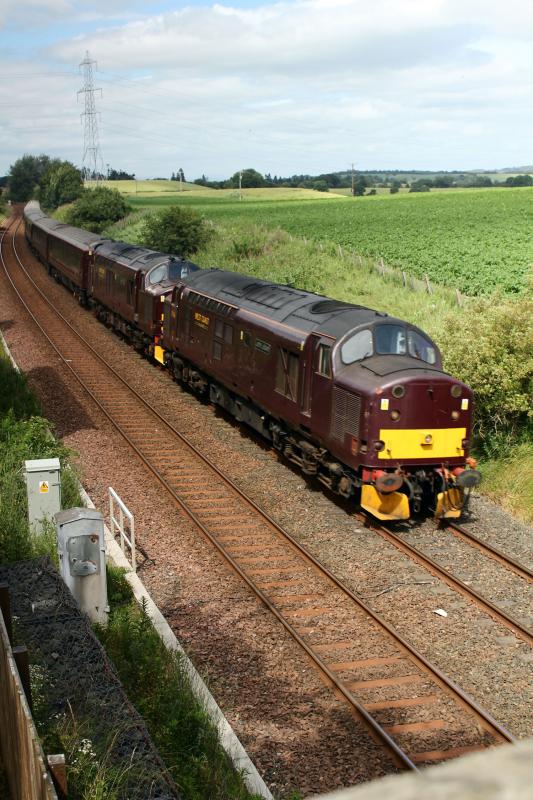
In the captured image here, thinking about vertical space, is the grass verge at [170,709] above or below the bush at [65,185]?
below

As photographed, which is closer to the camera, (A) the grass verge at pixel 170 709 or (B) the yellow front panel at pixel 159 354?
(A) the grass verge at pixel 170 709

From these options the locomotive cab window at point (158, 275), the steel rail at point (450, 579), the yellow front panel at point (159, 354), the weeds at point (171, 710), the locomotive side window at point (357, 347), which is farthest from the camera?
the locomotive cab window at point (158, 275)

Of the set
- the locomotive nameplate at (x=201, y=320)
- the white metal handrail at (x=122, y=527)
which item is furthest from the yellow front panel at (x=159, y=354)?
the white metal handrail at (x=122, y=527)

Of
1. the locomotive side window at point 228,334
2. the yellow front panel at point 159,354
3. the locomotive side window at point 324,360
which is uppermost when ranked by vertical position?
the locomotive side window at point 324,360

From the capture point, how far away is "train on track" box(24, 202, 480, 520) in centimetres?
1268

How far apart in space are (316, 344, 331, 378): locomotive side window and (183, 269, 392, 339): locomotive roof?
257 mm

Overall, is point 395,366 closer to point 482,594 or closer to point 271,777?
point 482,594

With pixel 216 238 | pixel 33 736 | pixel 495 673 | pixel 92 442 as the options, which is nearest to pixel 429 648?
pixel 495 673

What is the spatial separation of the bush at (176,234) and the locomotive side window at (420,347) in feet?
116

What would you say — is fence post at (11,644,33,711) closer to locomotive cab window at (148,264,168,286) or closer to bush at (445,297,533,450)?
bush at (445,297,533,450)

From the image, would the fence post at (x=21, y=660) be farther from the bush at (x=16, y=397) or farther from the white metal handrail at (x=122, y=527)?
the bush at (x=16, y=397)

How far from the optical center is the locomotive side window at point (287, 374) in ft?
48.6

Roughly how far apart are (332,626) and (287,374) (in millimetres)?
6094

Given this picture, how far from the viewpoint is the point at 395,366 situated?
13047 mm
